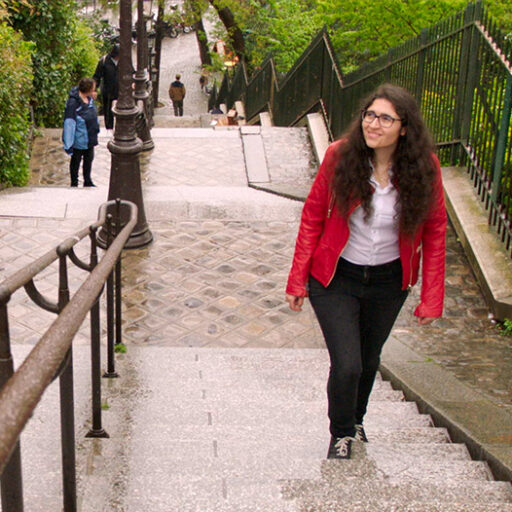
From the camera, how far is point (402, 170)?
3.41 meters

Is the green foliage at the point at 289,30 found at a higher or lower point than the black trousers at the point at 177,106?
higher

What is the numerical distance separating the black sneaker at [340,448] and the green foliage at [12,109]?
7.43 metres

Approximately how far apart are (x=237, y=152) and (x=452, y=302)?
6.21m

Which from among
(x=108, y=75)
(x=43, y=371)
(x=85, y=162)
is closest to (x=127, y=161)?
(x=85, y=162)

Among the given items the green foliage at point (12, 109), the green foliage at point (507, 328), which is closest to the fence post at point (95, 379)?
the green foliage at point (507, 328)

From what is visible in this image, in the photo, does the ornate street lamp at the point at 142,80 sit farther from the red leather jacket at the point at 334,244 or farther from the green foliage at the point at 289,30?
the red leather jacket at the point at 334,244

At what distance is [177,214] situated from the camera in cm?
909

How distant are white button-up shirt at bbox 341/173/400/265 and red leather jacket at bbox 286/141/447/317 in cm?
4

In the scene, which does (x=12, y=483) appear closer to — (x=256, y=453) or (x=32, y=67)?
(x=256, y=453)

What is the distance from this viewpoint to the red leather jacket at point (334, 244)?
137 inches

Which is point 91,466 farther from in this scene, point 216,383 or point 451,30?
point 451,30

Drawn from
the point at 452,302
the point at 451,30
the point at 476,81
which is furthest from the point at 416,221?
the point at 451,30

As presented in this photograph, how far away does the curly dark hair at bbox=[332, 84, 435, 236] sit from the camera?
133 inches

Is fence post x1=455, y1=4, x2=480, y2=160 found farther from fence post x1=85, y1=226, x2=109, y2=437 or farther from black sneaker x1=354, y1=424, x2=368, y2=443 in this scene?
fence post x1=85, y1=226, x2=109, y2=437
